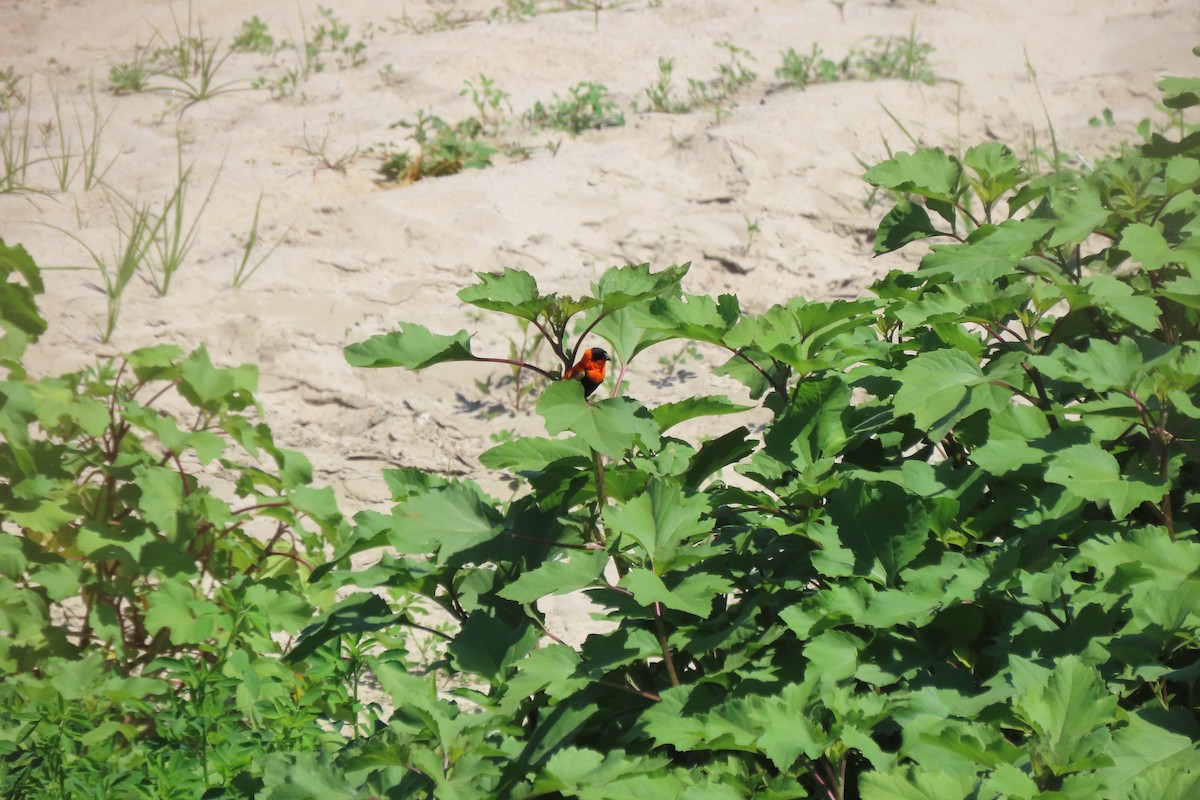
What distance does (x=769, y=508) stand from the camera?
5.08ft

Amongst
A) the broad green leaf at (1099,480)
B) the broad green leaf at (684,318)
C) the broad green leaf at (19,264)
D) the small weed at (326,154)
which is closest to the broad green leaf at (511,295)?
the broad green leaf at (684,318)

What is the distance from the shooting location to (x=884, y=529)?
1444mm

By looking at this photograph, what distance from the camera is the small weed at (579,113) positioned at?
609 centimetres

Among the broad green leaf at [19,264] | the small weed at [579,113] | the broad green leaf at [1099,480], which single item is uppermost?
the broad green leaf at [1099,480]

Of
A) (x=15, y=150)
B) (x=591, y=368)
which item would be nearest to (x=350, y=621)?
(x=591, y=368)

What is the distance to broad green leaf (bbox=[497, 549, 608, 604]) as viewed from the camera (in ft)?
4.52

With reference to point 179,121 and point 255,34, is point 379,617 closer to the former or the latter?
point 179,121

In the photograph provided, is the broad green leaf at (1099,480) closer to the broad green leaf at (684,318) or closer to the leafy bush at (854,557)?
the leafy bush at (854,557)

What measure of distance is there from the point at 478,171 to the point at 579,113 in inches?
32.2

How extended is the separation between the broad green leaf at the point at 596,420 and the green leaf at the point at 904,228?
2.02 feet

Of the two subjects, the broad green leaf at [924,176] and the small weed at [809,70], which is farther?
the small weed at [809,70]

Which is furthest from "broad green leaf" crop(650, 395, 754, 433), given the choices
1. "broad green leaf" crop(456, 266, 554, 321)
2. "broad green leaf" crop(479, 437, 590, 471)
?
"broad green leaf" crop(456, 266, 554, 321)

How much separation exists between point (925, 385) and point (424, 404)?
9.95 feet

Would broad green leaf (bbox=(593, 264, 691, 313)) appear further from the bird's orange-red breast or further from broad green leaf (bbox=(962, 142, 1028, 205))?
broad green leaf (bbox=(962, 142, 1028, 205))
